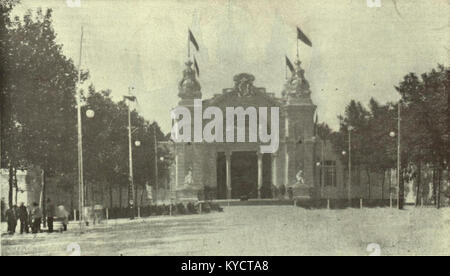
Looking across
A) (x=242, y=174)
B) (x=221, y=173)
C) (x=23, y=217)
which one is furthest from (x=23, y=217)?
(x=242, y=174)

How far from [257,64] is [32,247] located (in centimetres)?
1218

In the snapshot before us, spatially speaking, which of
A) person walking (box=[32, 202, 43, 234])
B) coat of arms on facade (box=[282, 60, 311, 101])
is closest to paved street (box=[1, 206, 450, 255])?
person walking (box=[32, 202, 43, 234])

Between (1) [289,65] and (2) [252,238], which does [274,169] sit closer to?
(1) [289,65]

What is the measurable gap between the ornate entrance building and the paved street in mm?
18709

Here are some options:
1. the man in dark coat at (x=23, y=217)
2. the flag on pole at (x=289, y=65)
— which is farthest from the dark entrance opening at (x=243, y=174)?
the man in dark coat at (x=23, y=217)

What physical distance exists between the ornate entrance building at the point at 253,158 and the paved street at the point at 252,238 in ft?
61.4

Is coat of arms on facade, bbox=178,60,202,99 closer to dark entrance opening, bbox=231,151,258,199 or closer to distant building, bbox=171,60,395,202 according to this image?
distant building, bbox=171,60,395,202

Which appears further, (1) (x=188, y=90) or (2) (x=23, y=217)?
(1) (x=188, y=90)

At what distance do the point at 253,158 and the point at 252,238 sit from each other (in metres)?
37.8

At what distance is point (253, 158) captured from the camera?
62.8 metres

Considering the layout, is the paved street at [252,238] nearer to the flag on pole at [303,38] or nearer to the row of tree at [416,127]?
the row of tree at [416,127]

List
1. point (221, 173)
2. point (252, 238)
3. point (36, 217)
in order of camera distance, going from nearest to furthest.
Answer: point (252, 238)
point (36, 217)
point (221, 173)

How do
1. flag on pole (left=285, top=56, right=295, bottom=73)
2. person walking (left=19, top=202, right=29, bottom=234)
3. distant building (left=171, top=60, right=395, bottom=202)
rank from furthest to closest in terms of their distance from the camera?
1. distant building (left=171, top=60, right=395, bottom=202)
2. flag on pole (left=285, top=56, right=295, bottom=73)
3. person walking (left=19, top=202, right=29, bottom=234)

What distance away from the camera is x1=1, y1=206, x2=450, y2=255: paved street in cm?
2228
